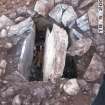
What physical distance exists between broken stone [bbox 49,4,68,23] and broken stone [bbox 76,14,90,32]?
5 centimetres

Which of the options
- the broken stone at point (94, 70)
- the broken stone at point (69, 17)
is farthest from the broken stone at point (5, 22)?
the broken stone at point (94, 70)

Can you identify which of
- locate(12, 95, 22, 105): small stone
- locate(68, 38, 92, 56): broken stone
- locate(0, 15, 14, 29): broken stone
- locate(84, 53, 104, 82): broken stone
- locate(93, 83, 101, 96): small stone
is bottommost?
locate(12, 95, 22, 105): small stone

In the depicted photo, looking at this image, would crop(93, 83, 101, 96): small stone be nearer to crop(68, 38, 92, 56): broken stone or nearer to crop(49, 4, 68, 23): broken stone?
crop(68, 38, 92, 56): broken stone

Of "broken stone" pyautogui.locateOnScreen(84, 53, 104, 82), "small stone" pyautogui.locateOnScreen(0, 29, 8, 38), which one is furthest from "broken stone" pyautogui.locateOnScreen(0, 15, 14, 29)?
"broken stone" pyautogui.locateOnScreen(84, 53, 104, 82)

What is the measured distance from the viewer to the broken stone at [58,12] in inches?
41.3

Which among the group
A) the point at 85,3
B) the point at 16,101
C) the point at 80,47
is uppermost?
the point at 85,3

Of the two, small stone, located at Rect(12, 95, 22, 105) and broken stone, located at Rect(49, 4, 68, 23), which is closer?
small stone, located at Rect(12, 95, 22, 105)

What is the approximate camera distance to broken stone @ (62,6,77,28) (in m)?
1.04

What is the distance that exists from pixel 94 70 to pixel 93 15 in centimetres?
16

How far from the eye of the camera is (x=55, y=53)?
3.26 feet

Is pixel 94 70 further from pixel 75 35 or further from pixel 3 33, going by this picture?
pixel 3 33

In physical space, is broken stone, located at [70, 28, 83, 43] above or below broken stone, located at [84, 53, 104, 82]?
above

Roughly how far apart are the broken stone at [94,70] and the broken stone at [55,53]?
0.21 ft

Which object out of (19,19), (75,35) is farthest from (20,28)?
(75,35)
